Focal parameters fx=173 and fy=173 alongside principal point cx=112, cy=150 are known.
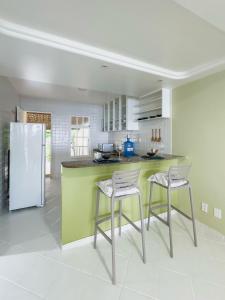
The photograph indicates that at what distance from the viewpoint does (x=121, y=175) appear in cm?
178

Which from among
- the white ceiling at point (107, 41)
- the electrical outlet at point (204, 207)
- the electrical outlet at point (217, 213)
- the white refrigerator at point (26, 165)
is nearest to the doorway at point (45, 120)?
the white refrigerator at point (26, 165)

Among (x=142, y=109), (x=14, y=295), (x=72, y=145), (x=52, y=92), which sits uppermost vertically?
(x=52, y=92)

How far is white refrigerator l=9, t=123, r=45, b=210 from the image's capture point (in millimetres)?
2965

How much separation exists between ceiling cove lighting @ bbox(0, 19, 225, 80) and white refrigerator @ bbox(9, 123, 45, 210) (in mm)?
1721

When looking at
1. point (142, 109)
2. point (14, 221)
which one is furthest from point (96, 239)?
point (142, 109)

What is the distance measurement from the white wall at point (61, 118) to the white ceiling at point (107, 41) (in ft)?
8.21

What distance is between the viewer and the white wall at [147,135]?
3.11 metres

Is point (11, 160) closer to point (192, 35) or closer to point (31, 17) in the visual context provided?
point (31, 17)

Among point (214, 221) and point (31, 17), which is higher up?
Result: point (31, 17)

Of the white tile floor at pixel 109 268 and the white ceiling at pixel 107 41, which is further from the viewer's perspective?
the white tile floor at pixel 109 268

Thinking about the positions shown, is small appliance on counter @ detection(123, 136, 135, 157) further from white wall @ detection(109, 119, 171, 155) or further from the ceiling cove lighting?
the ceiling cove lighting

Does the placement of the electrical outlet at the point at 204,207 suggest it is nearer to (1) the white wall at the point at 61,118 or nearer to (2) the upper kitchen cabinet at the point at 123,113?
(2) the upper kitchen cabinet at the point at 123,113

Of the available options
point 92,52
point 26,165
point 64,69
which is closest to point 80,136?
point 26,165

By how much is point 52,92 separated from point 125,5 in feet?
10.6
